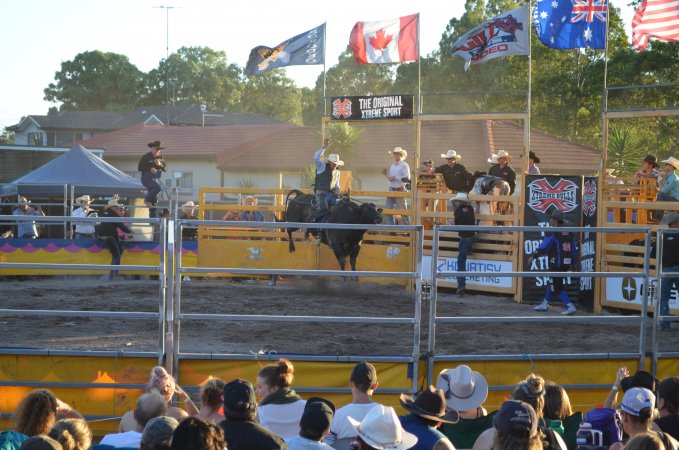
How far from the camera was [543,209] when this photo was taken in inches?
604

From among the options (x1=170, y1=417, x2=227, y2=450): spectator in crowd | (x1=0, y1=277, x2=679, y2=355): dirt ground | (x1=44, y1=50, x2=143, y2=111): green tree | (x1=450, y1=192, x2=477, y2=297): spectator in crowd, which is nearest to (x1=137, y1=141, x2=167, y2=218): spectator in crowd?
(x1=0, y1=277, x2=679, y2=355): dirt ground

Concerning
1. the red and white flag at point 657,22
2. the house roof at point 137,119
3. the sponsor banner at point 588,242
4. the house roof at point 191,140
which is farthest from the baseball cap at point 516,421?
the house roof at point 137,119

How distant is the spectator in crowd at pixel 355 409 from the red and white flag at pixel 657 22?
441 inches

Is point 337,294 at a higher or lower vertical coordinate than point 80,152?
lower

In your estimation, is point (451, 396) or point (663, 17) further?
point (663, 17)

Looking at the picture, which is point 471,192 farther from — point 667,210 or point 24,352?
point 24,352

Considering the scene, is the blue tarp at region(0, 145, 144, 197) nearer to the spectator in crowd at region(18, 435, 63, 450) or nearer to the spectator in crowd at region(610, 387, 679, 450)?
the spectator in crowd at region(610, 387, 679, 450)

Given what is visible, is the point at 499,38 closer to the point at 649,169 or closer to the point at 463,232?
the point at 649,169

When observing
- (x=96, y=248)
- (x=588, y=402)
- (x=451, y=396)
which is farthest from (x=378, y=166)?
(x=451, y=396)

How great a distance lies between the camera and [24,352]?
27.7ft

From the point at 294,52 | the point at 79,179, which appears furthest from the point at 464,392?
the point at 79,179

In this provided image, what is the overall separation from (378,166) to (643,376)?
125ft

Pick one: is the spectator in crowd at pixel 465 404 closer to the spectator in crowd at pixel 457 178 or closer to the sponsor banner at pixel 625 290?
the sponsor banner at pixel 625 290

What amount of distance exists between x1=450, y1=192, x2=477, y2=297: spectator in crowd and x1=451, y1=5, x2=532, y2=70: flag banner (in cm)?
285
